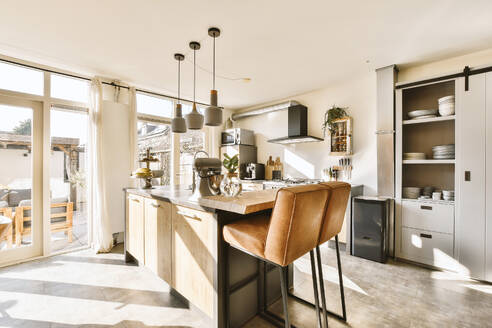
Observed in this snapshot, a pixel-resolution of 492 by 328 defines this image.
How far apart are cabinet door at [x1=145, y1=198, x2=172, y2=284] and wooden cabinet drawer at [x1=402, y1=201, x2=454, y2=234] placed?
292 centimetres

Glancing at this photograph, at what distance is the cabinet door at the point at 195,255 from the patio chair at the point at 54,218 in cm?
248

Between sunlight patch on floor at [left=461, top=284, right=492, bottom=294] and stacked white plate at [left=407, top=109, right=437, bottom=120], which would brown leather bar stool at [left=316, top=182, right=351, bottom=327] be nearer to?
sunlight patch on floor at [left=461, top=284, right=492, bottom=294]

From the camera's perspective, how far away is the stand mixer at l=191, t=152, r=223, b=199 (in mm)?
1661

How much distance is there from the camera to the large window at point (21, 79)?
277 centimetres

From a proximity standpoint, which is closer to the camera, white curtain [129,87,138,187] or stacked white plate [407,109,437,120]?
stacked white plate [407,109,437,120]

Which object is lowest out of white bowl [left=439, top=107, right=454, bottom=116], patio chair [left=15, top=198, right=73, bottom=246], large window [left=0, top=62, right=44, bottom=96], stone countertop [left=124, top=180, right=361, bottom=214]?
patio chair [left=15, top=198, right=73, bottom=246]

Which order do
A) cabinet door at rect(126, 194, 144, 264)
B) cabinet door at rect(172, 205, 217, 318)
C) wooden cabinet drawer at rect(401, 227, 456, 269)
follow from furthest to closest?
wooden cabinet drawer at rect(401, 227, 456, 269) → cabinet door at rect(126, 194, 144, 264) → cabinet door at rect(172, 205, 217, 318)

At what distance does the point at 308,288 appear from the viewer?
2.19 meters

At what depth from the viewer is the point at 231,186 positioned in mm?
1625

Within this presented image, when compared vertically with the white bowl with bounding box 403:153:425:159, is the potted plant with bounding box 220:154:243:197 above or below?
below

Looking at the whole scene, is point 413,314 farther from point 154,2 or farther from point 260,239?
point 154,2

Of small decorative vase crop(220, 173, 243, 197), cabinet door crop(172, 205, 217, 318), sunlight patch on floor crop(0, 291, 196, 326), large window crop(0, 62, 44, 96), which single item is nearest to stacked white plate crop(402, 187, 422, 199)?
small decorative vase crop(220, 173, 243, 197)

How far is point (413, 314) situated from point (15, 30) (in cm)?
462

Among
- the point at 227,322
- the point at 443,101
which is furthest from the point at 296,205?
the point at 443,101
